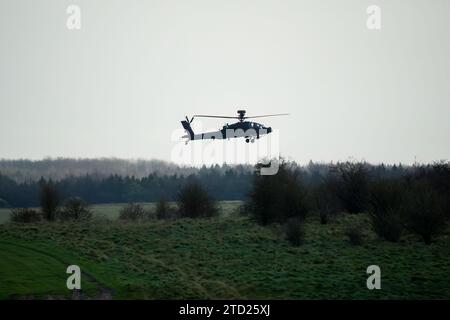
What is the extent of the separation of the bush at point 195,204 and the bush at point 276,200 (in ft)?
24.0

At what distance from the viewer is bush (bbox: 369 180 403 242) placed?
42.8m

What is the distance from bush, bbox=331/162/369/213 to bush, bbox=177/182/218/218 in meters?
14.0

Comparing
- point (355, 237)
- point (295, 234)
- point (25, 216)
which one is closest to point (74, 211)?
point (25, 216)

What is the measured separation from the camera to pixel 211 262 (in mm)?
35375

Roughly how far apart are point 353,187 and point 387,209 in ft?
28.8

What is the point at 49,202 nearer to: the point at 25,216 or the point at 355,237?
the point at 25,216

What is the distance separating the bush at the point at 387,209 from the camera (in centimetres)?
4281

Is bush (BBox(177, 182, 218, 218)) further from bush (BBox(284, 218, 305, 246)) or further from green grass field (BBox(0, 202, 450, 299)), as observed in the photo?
bush (BBox(284, 218, 305, 246))

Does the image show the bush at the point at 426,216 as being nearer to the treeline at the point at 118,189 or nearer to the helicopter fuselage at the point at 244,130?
the helicopter fuselage at the point at 244,130

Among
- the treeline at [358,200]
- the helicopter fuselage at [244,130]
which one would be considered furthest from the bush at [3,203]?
the helicopter fuselage at [244,130]

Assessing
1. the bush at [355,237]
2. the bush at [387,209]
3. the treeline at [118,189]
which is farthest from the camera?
the treeline at [118,189]

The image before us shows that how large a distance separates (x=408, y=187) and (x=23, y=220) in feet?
132

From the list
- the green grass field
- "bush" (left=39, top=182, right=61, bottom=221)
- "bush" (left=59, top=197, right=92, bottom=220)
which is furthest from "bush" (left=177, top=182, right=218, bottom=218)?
"bush" (left=39, top=182, right=61, bottom=221)
